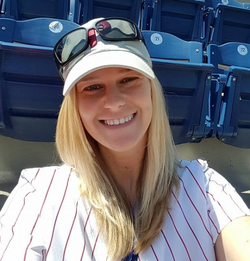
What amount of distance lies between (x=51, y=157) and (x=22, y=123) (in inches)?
12.4

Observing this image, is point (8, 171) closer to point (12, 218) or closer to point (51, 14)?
point (12, 218)

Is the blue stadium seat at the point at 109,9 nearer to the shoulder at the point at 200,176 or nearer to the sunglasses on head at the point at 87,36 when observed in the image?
the sunglasses on head at the point at 87,36

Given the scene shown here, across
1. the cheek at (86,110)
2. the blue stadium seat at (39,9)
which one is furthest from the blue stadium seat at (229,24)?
the cheek at (86,110)

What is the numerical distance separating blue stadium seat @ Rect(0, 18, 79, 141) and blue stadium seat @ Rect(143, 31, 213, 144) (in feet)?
1.78

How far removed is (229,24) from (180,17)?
505 mm

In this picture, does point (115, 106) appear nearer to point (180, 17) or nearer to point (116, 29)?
point (116, 29)

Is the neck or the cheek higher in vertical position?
the cheek

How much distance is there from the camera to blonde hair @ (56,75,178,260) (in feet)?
2.60

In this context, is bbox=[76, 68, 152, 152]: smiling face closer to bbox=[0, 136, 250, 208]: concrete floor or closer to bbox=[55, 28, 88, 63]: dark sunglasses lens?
bbox=[55, 28, 88, 63]: dark sunglasses lens

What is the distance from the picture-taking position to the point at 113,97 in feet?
2.78

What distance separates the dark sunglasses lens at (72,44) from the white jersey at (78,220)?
30 cm

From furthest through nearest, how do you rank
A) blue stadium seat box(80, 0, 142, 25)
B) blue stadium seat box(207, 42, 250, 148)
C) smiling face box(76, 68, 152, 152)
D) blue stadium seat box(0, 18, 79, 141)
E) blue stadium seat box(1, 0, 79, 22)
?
blue stadium seat box(80, 0, 142, 25)
blue stadium seat box(1, 0, 79, 22)
blue stadium seat box(207, 42, 250, 148)
blue stadium seat box(0, 18, 79, 141)
smiling face box(76, 68, 152, 152)

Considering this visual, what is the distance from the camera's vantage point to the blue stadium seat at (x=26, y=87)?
1519 millimetres

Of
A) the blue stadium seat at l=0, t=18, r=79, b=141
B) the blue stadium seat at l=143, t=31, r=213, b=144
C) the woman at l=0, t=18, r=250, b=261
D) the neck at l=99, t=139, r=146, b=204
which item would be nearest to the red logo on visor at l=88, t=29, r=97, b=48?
the woman at l=0, t=18, r=250, b=261
